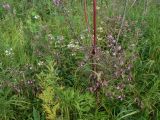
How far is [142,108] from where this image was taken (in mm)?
2668

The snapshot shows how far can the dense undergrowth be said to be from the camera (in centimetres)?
259

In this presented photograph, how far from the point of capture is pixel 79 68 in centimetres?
282

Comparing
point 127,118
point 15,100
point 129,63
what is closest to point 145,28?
point 129,63

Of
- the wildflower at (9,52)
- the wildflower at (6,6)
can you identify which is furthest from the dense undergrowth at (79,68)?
the wildflower at (6,6)

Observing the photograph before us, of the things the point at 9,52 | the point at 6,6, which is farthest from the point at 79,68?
the point at 6,6

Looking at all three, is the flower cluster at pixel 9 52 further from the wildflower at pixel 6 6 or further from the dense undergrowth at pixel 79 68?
the wildflower at pixel 6 6

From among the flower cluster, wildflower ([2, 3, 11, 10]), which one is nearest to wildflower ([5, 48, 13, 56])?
the flower cluster

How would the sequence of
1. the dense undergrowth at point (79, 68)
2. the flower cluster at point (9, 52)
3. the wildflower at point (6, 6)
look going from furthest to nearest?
the wildflower at point (6, 6) → the flower cluster at point (9, 52) → the dense undergrowth at point (79, 68)

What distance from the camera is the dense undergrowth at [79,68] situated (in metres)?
2.59

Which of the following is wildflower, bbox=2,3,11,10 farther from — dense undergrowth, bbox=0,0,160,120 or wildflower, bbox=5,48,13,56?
wildflower, bbox=5,48,13,56

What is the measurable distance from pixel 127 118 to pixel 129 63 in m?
0.50

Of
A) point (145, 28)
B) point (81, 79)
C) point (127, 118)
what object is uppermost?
point (145, 28)

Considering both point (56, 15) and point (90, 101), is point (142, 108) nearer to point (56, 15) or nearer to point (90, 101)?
point (90, 101)

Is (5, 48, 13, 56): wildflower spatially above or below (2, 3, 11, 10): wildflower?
below
